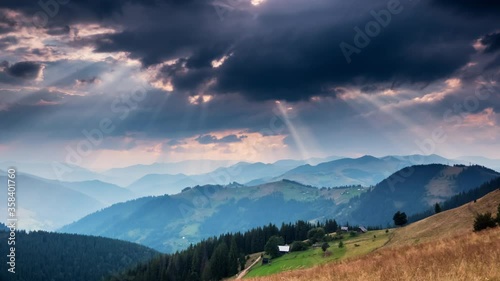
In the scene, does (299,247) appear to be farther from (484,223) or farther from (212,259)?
(484,223)

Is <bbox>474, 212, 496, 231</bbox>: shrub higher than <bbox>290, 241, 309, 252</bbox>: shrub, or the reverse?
<bbox>474, 212, 496, 231</bbox>: shrub

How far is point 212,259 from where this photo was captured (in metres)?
136

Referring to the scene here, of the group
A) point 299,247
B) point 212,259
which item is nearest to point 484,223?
point 299,247

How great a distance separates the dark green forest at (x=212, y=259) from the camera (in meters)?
132

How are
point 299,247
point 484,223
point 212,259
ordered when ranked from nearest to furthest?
point 484,223
point 212,259
point 299,247

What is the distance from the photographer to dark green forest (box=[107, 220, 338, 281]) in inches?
5202

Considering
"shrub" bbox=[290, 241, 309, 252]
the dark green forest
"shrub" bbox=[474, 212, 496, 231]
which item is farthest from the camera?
"shrub" bbox=[290, 241, 309, 252]

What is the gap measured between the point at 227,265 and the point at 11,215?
87182 millimetres

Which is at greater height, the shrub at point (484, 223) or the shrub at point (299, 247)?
the shrub at point (484, 223)

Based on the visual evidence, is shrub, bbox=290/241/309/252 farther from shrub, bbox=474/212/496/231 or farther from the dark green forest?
shrub, bbox=474/212/496/231

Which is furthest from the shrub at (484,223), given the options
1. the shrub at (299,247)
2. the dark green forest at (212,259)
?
the dark green forest at (212,259)

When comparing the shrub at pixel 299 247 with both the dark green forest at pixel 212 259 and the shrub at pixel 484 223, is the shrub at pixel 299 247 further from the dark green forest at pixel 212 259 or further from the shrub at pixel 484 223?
the shrub at pixel 484 223

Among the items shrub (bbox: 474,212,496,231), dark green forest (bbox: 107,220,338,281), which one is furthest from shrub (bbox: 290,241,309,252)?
shrub (bbox: 474,212,496,231)

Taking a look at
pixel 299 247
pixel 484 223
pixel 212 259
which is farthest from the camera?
pixel 299 247
